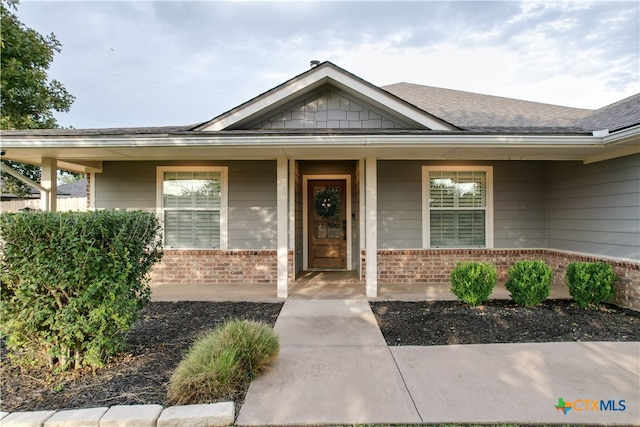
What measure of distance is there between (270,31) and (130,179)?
316 inches

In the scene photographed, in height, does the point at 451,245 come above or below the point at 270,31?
below

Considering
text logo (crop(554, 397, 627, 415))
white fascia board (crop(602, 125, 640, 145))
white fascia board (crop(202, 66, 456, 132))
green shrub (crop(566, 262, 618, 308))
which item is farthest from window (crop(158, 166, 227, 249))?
white fascia board (crop(602, 125, 640, 145))

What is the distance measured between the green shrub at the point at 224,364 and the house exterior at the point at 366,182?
8.32ft

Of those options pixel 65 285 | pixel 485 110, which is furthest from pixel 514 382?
pixel 485 110

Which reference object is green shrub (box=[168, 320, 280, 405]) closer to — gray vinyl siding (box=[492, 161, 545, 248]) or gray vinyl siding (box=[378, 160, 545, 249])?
gray vinyl siding (box=[378, 160, 545, 249])

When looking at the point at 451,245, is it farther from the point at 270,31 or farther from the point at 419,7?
the point at 270,31

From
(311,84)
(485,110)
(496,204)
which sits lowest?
(496,204)

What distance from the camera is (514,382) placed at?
8.89 feet

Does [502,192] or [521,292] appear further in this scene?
[502,192]

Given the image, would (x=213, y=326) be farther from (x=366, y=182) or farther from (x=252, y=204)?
(x=366, y=182)

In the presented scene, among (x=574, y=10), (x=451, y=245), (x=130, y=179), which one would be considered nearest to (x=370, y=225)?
(x=451, y=245)

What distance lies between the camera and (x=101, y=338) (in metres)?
2.78

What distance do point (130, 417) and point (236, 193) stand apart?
16.4 feet

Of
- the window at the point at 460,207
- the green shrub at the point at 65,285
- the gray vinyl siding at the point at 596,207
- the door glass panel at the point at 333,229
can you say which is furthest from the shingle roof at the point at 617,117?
the green shrub at the point at 65,285
